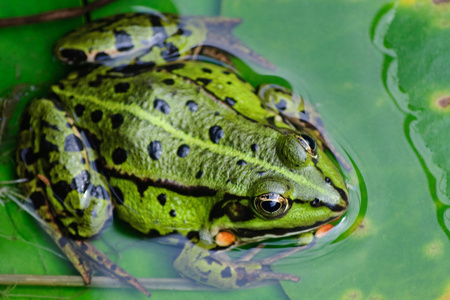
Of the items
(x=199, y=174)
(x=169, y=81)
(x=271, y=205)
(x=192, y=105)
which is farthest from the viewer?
(x=169, y=81)

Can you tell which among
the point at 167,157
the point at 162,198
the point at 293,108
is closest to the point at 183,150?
the point at 167,157

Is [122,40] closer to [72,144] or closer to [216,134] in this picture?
[72,144]

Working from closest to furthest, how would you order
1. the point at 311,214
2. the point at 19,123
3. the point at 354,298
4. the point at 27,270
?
1. the point at 311,214
2. the point at 354,298
3. the point at 27,270
4. the point at 19,123

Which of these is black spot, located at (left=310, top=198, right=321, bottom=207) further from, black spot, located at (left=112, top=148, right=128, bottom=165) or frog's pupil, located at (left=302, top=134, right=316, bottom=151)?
black spot, located at (left=112, top=148, right=128, bottom=165)

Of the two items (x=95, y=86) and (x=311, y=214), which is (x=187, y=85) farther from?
(x=311, y=214)

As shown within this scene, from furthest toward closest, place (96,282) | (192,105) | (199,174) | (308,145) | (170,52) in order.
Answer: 1. (170,52)
2. (96,282)
3. (192,105)
4. (199,174)
5. (308,145)

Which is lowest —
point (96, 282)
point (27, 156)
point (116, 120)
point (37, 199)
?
point (96, 282)

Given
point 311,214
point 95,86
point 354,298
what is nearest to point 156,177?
point 95,86

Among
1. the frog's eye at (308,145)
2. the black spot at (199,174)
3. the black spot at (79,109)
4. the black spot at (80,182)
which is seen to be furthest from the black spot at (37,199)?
the frog's eye at (308,145)
